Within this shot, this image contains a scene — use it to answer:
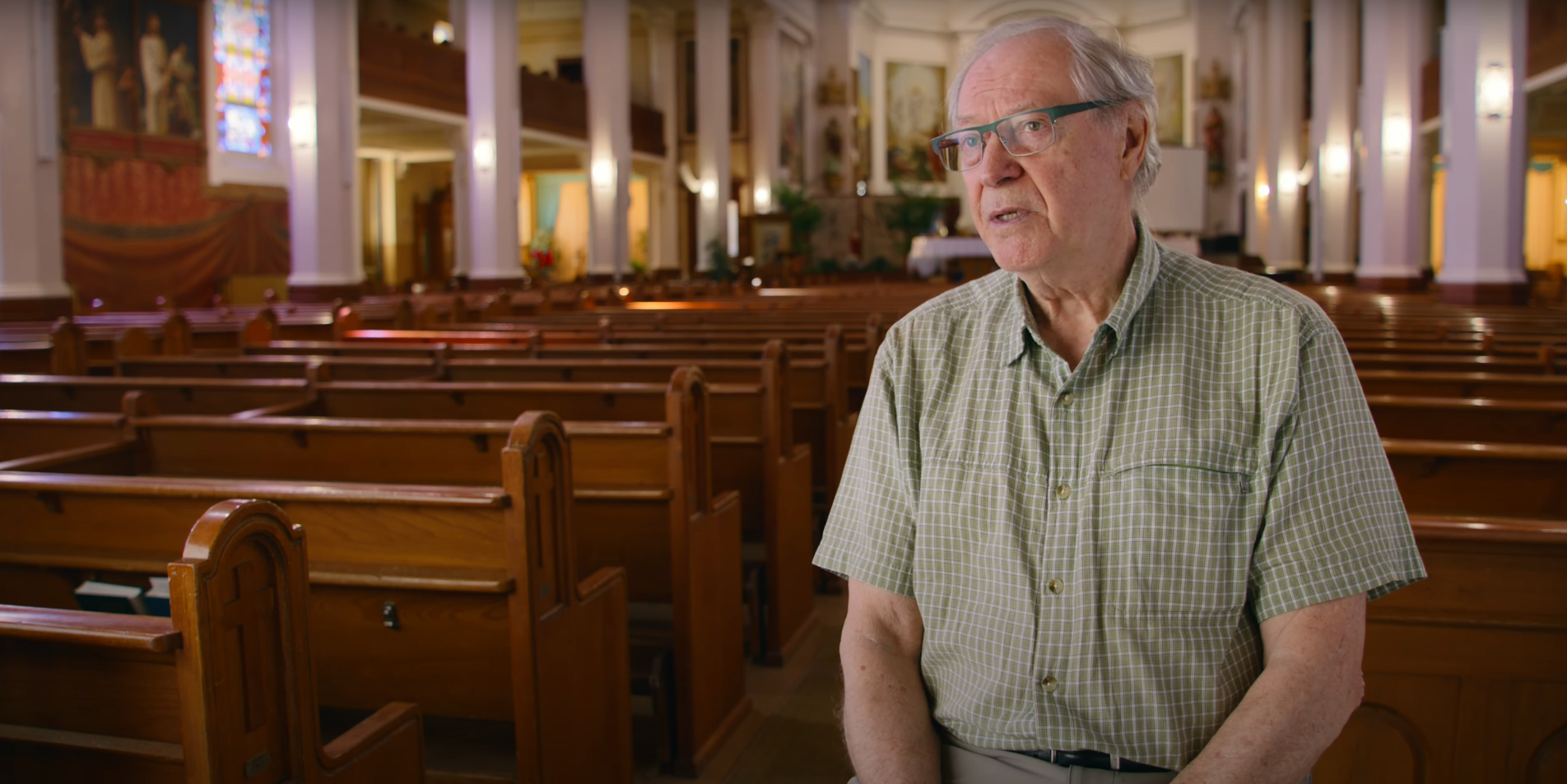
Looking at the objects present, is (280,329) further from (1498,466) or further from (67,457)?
(1498,466)

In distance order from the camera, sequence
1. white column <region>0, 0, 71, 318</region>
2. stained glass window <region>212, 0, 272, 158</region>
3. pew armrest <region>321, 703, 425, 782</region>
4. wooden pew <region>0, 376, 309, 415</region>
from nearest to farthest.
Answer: pew armrest <region>321, 703, 425, 782</region>, wooden pew <region>0, 376, 309, 415</region>, white column <region>0, 0, 71, 318</region>, stained glass window <region>212, 0, 272, 158</region>

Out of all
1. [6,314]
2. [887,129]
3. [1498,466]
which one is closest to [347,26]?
[6,314]

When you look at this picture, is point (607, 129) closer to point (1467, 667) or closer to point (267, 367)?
point (267, 367)

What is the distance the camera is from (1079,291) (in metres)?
1.41

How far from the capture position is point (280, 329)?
781cm

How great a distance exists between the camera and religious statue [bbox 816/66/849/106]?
2375 cm

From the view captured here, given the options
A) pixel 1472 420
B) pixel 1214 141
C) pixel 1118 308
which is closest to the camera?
pixel 1118 308

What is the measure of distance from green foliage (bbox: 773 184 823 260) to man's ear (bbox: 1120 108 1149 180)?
62.7 feet

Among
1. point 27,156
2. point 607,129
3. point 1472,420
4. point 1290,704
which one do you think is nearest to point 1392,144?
point 607,129

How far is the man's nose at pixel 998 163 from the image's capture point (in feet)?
4.41

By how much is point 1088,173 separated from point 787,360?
2.32 m

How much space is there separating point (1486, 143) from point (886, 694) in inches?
392

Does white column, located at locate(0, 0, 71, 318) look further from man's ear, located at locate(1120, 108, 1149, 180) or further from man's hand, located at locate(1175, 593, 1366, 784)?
man's hand, located at locate(1175, 593, 1366, 784)

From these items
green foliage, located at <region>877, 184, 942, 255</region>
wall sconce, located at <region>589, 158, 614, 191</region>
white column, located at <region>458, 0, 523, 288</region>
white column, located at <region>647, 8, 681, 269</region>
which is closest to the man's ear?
white column, located at <region>458, 0, 523, 288</region>
